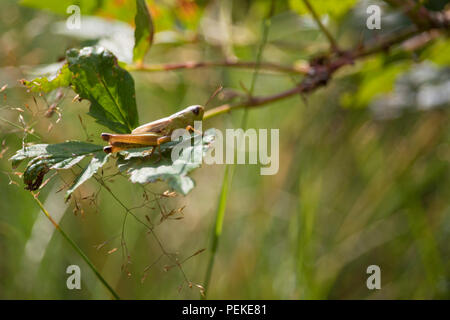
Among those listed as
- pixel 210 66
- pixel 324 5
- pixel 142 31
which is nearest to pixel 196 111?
pixel 142 31

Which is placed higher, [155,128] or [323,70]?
[323,70]

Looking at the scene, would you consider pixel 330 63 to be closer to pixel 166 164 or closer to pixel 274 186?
pixel 166 164

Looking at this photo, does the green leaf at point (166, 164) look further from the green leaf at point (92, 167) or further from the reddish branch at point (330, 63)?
the reddish branch at point (330, 63)

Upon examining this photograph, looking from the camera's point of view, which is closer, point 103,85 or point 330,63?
point 103,85

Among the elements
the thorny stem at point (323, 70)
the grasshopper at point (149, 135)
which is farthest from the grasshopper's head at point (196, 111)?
the thorny stem at point (323, 70)

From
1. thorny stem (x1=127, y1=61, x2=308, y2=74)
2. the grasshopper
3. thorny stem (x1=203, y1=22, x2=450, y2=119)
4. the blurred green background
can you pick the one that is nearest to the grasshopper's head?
the grasshopper
